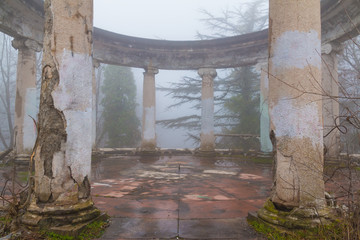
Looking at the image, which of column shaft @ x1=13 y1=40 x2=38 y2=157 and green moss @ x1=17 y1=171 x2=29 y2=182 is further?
column shaft @ x1=13 y1=40 x2=38 y2=157

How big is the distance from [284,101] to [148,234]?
9.61ft

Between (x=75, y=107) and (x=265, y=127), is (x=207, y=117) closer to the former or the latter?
(x=265, y=127)

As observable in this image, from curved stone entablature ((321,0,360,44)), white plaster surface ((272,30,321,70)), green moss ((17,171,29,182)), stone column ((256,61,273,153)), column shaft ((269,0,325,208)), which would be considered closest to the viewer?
column shaft ((269,0,325,208))

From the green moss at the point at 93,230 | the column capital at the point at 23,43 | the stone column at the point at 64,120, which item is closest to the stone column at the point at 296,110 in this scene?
the green moss at the point at 93,230

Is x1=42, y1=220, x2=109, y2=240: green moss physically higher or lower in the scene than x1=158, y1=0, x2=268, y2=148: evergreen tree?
lower

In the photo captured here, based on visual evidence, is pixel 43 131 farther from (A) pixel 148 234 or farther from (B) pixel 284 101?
(B) pixel 284 101

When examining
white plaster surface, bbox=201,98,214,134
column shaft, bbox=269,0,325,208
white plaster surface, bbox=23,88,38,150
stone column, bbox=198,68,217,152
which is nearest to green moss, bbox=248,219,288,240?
column shaft, bbox=269,0,325,208

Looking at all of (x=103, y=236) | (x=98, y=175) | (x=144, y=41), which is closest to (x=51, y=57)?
(x=103, y=236)

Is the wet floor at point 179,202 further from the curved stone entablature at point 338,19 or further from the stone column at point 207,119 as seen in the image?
the curved stone entablature at point 338,19

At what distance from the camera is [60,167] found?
13.5ft

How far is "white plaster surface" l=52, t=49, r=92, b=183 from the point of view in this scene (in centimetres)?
421

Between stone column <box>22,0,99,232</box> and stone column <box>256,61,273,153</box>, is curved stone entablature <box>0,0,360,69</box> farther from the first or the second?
stone column <box>22,0,99,232</box>

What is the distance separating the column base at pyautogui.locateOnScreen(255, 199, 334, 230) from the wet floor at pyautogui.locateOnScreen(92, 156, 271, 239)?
1.34 feet

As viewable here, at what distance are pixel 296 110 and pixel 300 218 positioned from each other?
1.58 m
